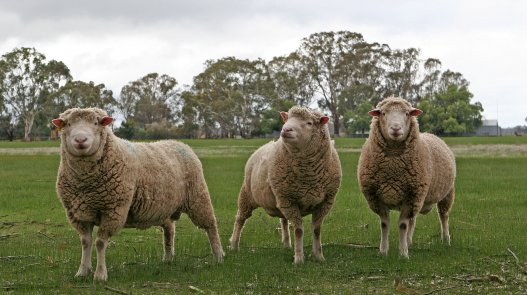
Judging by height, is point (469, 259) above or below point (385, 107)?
below

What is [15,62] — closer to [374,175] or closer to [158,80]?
[158,80]

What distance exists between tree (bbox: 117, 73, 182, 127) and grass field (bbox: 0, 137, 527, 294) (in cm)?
8153

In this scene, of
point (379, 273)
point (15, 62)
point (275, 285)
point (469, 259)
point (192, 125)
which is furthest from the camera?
point (192, 125)

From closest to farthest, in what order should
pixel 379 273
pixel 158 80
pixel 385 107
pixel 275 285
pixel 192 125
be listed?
pixel 275 285
pixel 379 273
pixel 385 107
pixel 192 125
pixel 158 80

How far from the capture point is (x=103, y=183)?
723cm

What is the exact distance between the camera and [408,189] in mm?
8867

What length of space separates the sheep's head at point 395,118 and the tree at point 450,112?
2902 inches

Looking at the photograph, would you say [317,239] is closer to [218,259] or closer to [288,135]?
[218,259]

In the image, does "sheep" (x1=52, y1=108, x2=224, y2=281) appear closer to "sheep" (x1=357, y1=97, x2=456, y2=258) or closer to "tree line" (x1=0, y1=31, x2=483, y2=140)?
"sheep" (x1=357, y1=97, x2=456, y2=258)

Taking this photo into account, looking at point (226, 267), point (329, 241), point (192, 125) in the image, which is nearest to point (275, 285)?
point (226, 267)

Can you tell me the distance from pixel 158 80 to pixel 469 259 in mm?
90755

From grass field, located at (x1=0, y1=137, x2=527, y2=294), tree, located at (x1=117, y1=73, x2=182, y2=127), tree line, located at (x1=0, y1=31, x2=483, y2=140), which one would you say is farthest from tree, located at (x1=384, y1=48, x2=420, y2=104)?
grass field, located at (x1=0, y1=137, x2=527, y2=294)

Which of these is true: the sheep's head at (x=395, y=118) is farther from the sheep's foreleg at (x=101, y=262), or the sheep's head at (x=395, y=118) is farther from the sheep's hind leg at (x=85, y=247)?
the sheep's hind leg at (x=85, y=247)

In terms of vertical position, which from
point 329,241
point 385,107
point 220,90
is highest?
point 220,90
